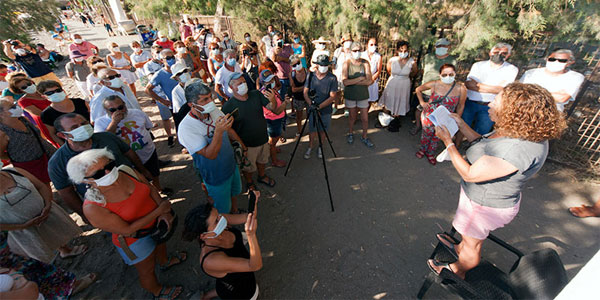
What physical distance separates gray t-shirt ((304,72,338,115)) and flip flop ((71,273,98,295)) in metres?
4.09

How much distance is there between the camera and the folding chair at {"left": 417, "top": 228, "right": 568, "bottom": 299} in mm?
1914

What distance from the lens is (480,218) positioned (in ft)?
7.22

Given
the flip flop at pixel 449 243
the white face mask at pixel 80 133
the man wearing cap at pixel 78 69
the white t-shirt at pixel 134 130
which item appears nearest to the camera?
the white face mask at pixel 80 133

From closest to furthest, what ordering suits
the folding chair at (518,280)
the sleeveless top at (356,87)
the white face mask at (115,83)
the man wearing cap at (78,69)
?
the folding chair at (518,280) → the white face mask at (115,83) → the sleeveless top at (356,87) → the man wearing cap at (78,69)

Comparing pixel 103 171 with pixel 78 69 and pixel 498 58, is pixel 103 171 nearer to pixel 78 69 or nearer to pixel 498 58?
pixel 498 58

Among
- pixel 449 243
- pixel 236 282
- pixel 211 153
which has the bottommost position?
pixel 449 243

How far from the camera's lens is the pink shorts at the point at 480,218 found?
2.12 meters

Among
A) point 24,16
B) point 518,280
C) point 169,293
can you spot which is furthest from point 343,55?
point 24,16

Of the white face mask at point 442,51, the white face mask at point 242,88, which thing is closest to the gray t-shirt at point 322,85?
the white face mask at point 242,88

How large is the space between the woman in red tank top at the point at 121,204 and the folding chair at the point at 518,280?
2.73m

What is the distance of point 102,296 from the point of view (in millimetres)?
2875

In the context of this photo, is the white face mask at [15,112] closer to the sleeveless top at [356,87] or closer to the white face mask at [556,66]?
the sleeveless top at [356,87]

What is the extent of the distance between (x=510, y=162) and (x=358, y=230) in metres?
2.08

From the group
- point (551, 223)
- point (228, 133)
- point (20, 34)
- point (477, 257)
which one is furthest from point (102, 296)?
point (20, 34)
